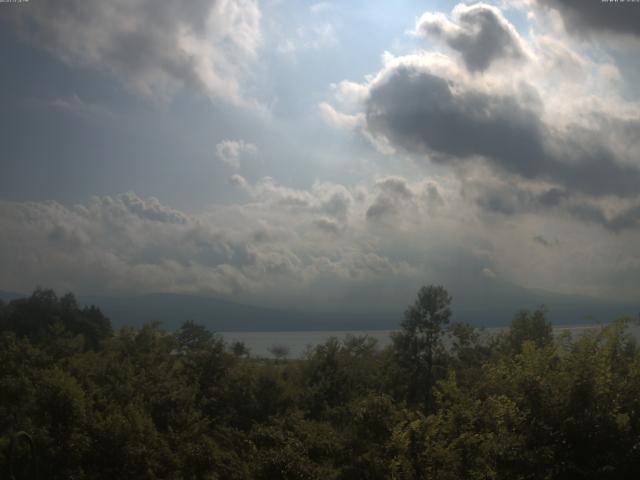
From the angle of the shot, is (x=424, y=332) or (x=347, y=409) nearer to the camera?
(x=347, y=409)

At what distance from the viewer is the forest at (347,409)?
1362cm

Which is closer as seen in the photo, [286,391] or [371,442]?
[371,442]

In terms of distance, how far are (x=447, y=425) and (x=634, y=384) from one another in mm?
7037

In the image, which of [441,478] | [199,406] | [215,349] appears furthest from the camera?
[215,349]

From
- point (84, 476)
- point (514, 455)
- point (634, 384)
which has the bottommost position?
point (84, 476)

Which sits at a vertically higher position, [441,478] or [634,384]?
[634,384]

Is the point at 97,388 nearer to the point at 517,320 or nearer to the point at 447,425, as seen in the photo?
the point at 447,425

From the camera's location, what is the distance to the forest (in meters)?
13.6

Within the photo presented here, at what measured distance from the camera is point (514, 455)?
529 inches

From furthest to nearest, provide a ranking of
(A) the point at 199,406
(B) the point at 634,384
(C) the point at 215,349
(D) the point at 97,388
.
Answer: (C) the point at 215,349, (A) the point at 199,406, (D) the point at 97,388, (B) the point at 634,384

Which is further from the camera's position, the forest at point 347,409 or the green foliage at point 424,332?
the green foliage at point 424,332

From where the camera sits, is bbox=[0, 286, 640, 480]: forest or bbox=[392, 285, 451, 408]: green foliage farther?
bbox=[392, 285, 451, 408]: green foliage

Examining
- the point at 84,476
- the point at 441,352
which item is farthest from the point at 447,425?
the point at 441,352

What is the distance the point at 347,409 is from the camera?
31.2 metres
